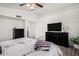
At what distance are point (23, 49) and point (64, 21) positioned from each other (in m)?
0.94

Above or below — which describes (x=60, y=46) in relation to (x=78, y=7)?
below

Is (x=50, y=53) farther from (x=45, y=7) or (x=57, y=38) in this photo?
(x=45, y=7)

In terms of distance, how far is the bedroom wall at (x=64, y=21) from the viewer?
148 cm

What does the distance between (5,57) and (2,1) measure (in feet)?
3.23

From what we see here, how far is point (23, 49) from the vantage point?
1.50m

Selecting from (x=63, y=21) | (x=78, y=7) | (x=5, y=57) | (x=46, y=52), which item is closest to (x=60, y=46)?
(x=46, y=52)

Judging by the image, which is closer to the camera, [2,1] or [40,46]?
[2,1]

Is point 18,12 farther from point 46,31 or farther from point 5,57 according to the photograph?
point 5,57

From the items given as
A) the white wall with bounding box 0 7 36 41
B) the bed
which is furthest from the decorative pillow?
the white wall with bounding box 0 7 36 41

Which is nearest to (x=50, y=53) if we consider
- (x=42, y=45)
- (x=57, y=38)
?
(x=42, y=45)

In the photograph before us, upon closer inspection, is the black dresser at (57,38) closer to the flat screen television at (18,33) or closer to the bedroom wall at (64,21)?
the bedroom wall at (64,21)

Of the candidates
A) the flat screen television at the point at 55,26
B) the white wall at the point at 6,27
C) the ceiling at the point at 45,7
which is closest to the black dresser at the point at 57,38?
the flat screen television at the point at 55,26

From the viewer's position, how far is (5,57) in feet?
4.63

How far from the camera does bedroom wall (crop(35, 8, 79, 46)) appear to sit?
1.48m
